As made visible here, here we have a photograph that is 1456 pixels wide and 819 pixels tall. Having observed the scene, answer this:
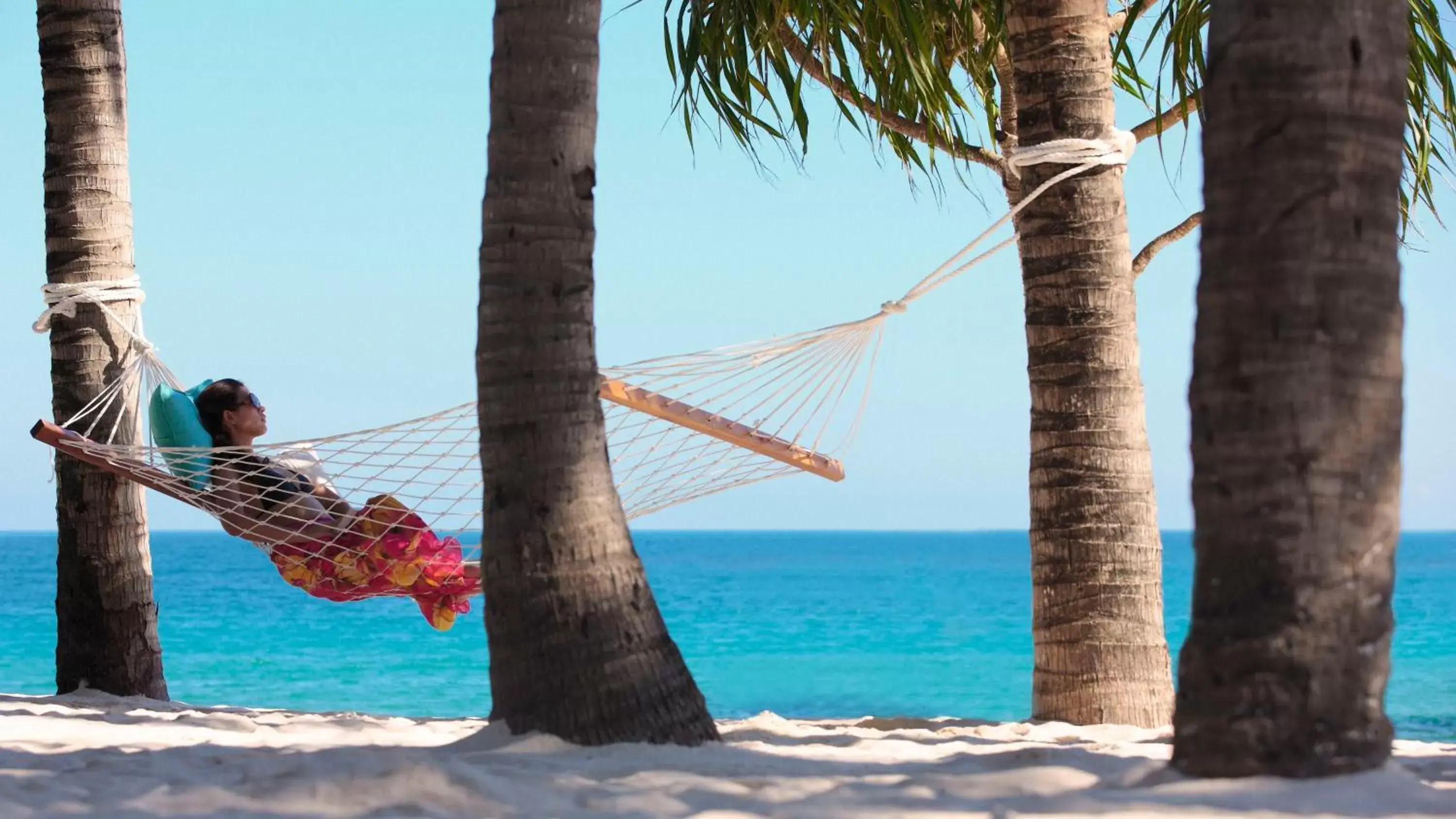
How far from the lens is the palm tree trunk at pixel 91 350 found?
3711mm

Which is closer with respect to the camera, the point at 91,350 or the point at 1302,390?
the point at 1302,390

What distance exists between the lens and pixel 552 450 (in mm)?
2309

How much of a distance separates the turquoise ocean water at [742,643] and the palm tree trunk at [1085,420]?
8506 mm

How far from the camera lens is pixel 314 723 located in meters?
3.23

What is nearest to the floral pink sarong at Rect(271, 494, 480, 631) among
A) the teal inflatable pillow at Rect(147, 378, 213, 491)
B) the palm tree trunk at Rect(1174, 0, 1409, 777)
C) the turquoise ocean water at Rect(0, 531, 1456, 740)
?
the teal inflatable pillow at Rect(147, 378, 213, 491)

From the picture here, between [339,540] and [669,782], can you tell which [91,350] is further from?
[669,782]

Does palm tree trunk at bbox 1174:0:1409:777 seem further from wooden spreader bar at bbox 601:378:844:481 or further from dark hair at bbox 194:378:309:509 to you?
dark hair at bbox 194:378:309:509

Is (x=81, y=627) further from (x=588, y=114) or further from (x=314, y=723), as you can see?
(x=588, y=114)

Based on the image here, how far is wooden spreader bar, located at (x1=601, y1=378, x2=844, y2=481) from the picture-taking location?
11.7ft

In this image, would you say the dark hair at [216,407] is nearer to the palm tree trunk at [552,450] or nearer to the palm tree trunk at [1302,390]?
the palm tree trunk at [552,450]

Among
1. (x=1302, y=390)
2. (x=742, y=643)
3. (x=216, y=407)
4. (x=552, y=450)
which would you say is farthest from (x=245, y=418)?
(x=742, y=643)

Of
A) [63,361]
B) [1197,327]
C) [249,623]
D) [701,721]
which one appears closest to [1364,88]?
[1197,327]

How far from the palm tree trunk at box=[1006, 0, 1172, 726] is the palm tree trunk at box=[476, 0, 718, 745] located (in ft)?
4.10

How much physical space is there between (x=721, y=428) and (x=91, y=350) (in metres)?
1.61
